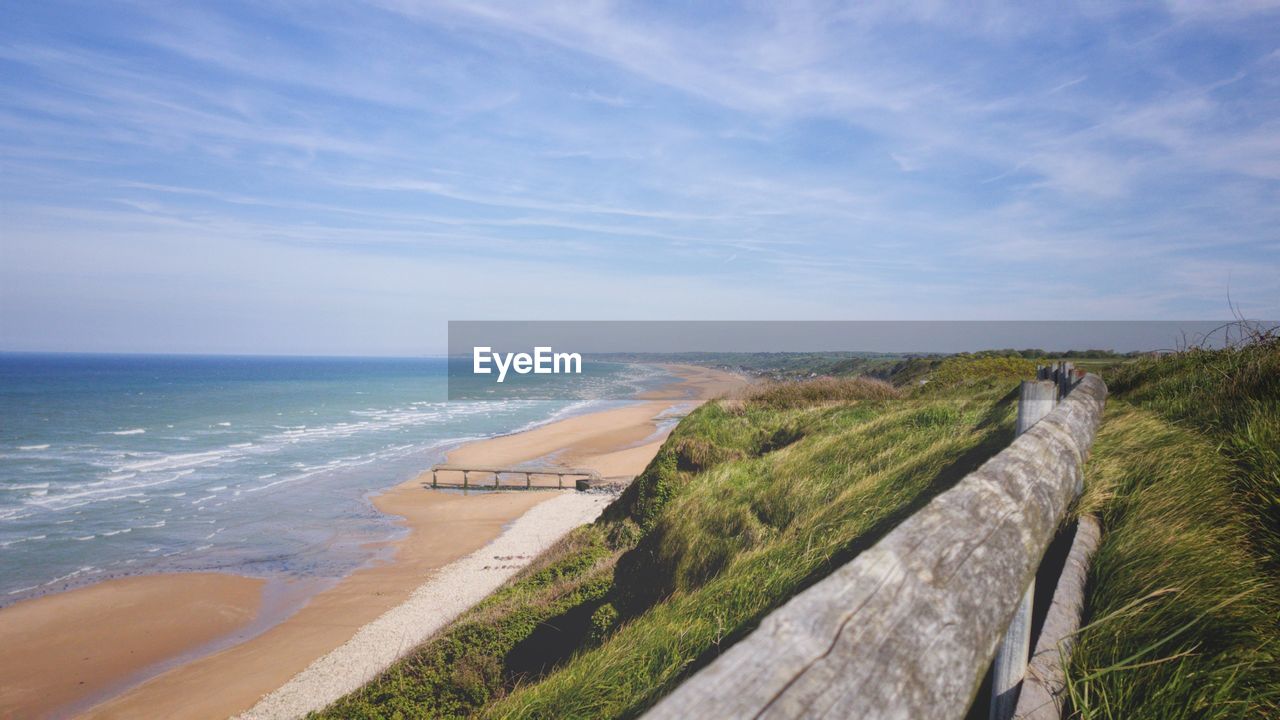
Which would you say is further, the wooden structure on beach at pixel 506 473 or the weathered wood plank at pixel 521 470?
the weathered wood plank at pixel 521 470

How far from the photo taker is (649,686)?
3.88m

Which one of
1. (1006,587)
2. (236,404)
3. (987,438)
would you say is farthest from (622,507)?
(236,404)

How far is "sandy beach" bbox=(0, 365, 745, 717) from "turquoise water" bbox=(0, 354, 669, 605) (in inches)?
52.7

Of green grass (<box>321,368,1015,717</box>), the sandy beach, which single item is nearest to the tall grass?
green grass (<box>321,368,1015,717</box>)

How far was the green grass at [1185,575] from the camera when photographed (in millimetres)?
1966

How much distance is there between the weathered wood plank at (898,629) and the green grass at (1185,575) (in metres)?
0.74

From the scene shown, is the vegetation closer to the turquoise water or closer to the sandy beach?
the sandy beach

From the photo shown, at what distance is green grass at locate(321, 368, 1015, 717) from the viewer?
429 centimetres

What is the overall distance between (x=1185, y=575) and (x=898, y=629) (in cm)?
211

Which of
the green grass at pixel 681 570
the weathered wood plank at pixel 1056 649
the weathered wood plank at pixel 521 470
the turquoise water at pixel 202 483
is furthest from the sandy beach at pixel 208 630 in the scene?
the weathered wood plank at pixel 1056 649

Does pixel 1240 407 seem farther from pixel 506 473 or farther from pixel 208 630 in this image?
pixel 506 473

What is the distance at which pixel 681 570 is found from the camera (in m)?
6.95

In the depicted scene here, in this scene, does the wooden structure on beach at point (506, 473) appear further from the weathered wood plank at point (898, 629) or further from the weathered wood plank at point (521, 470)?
the weathered wood plank at point (898, 629)

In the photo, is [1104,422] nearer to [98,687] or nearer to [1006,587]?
[1006,587]
